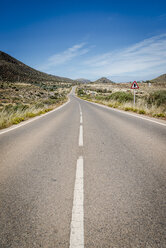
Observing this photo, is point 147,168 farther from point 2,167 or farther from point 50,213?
point 2,167

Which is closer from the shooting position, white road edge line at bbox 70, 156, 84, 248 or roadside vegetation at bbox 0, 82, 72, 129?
white road edge line at bbox 70, 156, 84, 248

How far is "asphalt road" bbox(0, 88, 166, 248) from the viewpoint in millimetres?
1395

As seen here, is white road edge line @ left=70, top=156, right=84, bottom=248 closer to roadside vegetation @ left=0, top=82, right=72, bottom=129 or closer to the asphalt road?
the asphalt road

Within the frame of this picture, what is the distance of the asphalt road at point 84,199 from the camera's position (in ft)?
4.58

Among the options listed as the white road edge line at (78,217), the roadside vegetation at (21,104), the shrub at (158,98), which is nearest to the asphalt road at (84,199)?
the white road edge line at (78,217)

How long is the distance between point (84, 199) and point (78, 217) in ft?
1.07

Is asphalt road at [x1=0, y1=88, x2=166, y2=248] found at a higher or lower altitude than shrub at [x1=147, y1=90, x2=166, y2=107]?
lower

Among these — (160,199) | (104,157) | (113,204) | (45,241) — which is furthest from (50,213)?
(104,157)

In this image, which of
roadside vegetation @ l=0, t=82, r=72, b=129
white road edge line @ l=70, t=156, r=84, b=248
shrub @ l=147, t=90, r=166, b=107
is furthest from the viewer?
shrub @ l=147, t=90, r=166, b=107

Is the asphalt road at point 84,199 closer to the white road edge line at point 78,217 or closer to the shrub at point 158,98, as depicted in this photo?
the white road edge line at point 78,217

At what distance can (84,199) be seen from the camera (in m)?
1.95

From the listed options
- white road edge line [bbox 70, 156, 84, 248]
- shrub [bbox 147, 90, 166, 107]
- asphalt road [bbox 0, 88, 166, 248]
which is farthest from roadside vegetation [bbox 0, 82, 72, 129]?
shrub [bbox 147, 90, 166, 107]

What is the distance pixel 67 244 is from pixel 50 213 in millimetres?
487

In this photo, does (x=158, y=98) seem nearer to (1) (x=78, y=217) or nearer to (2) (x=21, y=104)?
(1) (x=78, y=217)
